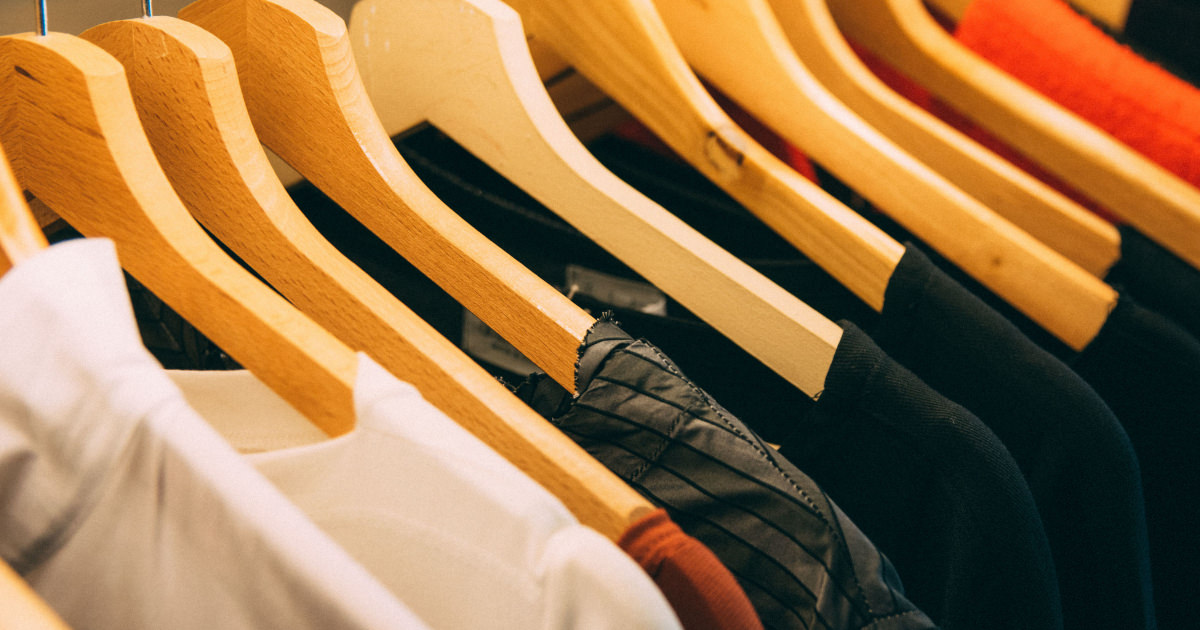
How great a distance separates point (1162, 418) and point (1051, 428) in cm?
12

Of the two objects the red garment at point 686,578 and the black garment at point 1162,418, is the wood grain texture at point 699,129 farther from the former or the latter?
the red garment at point 686,578

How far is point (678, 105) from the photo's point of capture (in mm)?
540

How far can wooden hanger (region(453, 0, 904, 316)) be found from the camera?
1.63 ft

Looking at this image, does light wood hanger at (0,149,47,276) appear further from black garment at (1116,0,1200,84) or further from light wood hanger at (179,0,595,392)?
black garment at (1116,0,1200,84)

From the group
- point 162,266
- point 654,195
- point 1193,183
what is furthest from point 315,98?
point 1193,183

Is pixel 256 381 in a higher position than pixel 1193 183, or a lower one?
lower

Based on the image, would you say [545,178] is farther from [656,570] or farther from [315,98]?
[656,570]

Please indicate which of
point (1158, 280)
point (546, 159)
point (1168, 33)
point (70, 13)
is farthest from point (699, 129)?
point (1168, 33)

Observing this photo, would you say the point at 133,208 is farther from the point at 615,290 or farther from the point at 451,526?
the point at 615,290

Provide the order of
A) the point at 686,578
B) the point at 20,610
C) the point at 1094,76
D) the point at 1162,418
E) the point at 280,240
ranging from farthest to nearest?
the point at 1094,76
the point at 1162,418
the point at 280,240
the point at 686,578
the point at 20,610

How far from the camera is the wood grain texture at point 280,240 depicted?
0.32 metres

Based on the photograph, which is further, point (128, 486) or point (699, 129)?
point (699, 129)

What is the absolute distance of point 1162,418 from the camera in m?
0.49

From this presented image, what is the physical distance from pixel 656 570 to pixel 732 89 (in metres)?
0.46
